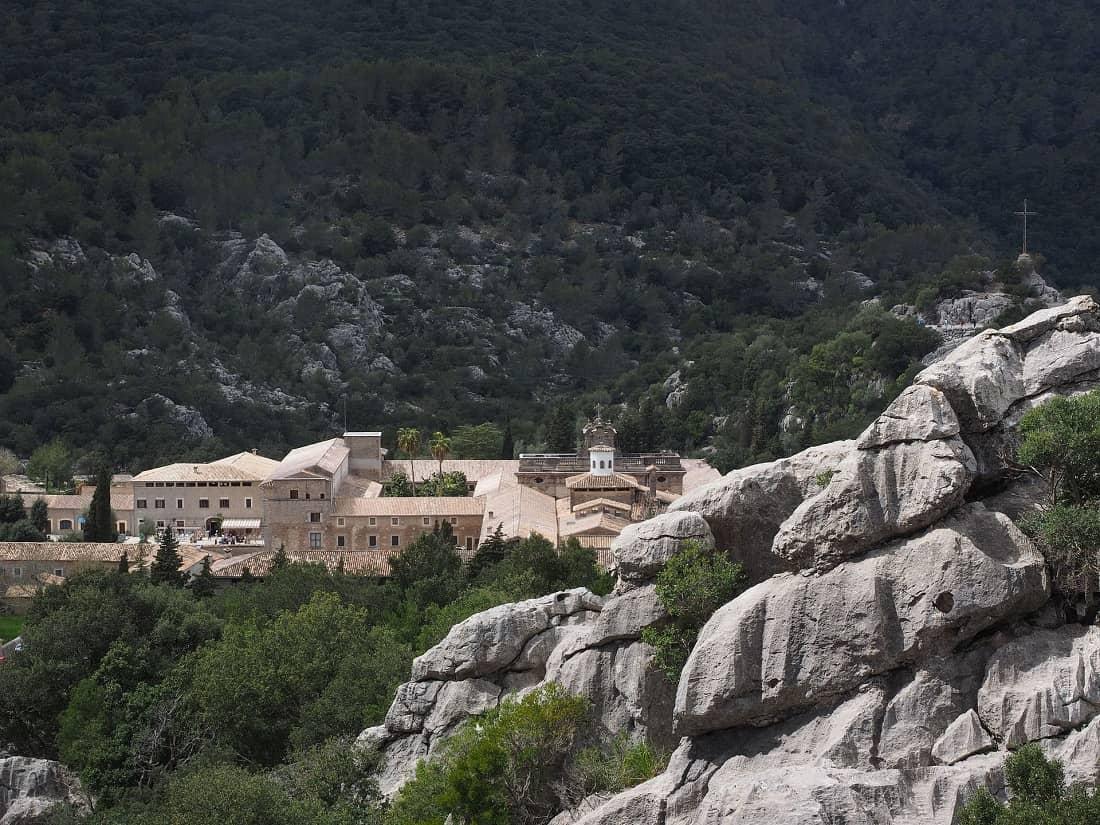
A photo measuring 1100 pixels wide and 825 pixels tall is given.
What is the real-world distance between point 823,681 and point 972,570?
273cm

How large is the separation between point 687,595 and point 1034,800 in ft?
23.7

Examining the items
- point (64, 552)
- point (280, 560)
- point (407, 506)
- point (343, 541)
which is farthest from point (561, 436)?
point (280, 560)

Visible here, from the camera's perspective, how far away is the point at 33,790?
46.0m

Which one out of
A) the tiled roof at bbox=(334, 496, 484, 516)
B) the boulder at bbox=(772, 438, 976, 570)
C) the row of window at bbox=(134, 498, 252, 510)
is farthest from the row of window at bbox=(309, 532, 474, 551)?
the boulder at bbox=(772, 438, 976, 570)

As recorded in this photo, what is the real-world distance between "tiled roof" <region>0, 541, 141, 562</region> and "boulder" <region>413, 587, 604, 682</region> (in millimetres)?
45233

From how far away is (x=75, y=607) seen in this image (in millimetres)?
55250

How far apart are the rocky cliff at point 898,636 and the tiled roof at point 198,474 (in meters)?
63.4

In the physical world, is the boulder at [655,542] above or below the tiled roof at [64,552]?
below

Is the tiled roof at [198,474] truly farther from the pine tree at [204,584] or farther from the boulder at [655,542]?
the boulder at [655,542]

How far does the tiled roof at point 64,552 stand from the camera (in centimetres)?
7912

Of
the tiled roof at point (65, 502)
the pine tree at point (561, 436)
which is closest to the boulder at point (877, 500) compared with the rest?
the tiled roof at point (65, 502)

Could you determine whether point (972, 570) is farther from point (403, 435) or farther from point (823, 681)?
point (403, 435)

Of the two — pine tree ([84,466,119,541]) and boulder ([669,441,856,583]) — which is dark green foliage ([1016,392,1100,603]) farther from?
pine tree ([84,466,119,541])

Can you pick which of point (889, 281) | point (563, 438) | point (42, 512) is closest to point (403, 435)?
point (563, 438)
